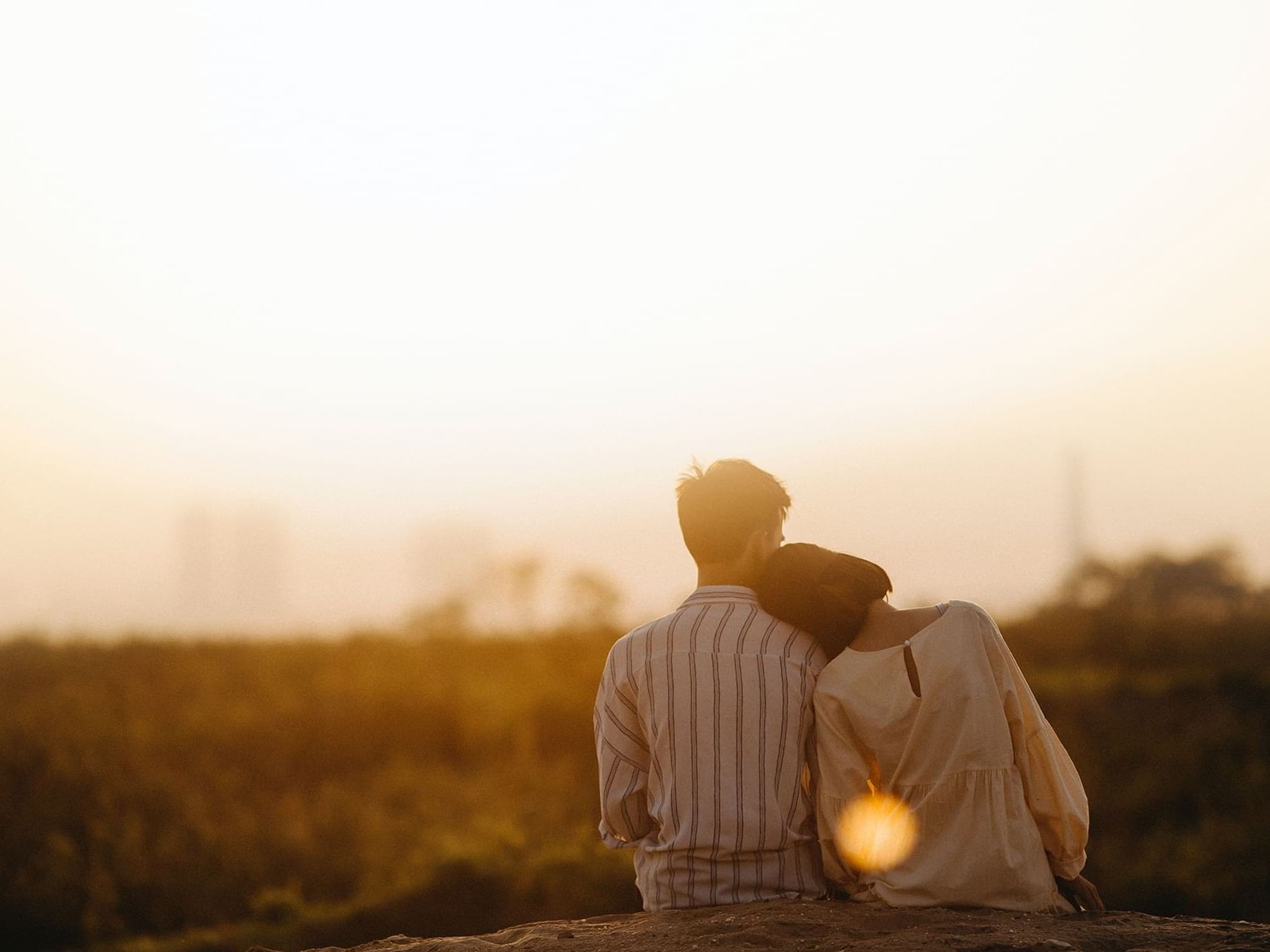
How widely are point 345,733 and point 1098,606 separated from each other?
12.9 metres

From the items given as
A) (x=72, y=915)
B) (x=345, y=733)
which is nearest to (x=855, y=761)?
(x=72, y=915)

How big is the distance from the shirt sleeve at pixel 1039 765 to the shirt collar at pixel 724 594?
0.77 meters

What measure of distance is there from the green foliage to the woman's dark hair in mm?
8101

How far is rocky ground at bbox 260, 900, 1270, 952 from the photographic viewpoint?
140 inches

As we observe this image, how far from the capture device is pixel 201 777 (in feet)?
61.7

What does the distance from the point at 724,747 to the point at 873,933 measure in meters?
0.76

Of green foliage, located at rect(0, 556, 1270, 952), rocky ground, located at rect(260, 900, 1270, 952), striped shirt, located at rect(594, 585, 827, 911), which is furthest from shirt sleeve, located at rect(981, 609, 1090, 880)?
green foliage, located at rect(0, 556, 1270, 952)

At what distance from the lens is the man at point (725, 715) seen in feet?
13.8

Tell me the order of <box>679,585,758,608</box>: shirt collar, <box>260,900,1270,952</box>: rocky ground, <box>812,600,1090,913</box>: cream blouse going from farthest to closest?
<box>679,585,758,608</box>: shirt collar
<box>812,600,1090,913</box>: cream blouse
<box>260,900,1270,952</box>: rocky ground

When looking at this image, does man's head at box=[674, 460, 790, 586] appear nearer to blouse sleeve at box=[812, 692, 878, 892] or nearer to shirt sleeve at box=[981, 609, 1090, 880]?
blouse sleeve at box=[812, 692, 878, 892]

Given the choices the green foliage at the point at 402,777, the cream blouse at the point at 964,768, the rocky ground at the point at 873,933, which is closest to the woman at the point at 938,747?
the cream blouse at the point at 964,768

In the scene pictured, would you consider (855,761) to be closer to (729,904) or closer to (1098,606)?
(729,904)

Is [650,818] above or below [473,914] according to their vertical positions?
above

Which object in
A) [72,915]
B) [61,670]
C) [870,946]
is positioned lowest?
[72,915]
